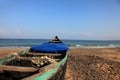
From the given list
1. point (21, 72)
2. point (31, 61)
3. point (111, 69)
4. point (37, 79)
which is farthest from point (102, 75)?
point (37, 79)

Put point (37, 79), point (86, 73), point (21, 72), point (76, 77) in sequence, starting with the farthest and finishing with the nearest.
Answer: point (86, 73) → point (76, 77) → point (21, 72) → point (37, 79)

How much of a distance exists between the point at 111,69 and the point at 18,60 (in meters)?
6.27

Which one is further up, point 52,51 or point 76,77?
point 52,51

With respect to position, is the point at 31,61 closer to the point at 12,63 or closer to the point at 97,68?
the point at 12,63

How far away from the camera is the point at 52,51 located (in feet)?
38.7

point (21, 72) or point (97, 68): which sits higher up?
point (21, 72)

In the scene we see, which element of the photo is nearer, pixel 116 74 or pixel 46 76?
pixel 46 76

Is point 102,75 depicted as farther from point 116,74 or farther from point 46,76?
point 46,76

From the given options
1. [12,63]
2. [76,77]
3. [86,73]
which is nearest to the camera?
[12,63]

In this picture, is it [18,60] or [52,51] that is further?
[52,51]

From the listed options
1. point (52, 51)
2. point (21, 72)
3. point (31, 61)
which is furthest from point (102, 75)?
point (21, 72)

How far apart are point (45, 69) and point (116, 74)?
642 cm

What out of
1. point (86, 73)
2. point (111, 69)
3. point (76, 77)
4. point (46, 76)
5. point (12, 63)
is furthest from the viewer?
point (111, 69)

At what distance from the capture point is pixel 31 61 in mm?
8641
